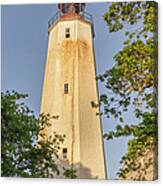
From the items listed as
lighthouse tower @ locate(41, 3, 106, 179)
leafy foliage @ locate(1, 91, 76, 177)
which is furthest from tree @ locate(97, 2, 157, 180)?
leafy foliage @ locate(1, 91, 76, 177)

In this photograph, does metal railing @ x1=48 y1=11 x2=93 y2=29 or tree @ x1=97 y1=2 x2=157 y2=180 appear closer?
tree @ x1=97 y1=2 x2=157 y2=180

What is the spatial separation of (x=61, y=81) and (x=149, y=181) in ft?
2.50

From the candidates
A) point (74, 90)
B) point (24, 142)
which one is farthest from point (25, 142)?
point (74, 90)

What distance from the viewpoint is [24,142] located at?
11.5 feet

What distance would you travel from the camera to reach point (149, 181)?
3.25 m

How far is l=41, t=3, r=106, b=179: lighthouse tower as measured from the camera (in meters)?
3.33

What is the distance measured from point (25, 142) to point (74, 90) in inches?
17.3

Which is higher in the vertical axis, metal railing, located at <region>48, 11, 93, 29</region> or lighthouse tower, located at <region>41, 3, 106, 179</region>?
metal railing, located at <region>48, 11, 93, 29</region>

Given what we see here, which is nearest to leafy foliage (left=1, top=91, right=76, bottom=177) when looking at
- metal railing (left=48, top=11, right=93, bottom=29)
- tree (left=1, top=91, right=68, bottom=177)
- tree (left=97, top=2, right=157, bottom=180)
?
tree (left=1, top=91, right=68, bottom=177)

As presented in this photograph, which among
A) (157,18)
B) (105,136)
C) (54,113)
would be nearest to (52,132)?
(54,113)

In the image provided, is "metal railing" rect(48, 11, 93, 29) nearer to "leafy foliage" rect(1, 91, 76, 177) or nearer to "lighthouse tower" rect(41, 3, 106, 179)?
"lighthouse tower" rect(41, 3, 106, 179)

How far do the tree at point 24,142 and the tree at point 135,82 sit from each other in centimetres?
37

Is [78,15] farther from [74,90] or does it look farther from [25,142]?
[25,142]

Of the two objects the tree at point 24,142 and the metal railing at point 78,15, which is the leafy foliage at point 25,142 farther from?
the metal railing at point 78,15
